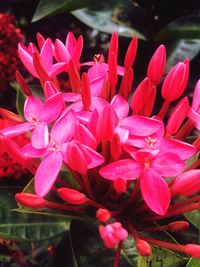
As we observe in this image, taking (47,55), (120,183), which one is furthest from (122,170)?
(47,55)

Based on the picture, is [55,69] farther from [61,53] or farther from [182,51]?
[182,51]

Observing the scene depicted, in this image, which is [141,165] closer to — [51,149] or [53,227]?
[51,149]

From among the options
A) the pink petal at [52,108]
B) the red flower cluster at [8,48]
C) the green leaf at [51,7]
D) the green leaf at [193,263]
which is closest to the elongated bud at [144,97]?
the pink petal at [52,108]

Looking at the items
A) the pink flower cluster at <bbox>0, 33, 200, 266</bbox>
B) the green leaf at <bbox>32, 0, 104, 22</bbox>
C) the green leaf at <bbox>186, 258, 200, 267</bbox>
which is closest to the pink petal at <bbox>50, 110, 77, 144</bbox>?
the pink flower cluster at <bbox>0, 33, 200, 266</bbox>

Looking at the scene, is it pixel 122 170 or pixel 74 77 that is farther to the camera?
pixel 74 77

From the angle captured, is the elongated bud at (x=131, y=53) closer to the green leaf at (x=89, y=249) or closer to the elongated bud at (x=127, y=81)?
the elongated bud at (x=127, y=81)

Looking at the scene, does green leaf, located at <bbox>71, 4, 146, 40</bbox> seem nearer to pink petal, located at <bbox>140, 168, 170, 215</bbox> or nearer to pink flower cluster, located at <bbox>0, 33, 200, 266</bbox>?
pink flower cluster, located at <bbox>0, 33, 200, 266</bbox>

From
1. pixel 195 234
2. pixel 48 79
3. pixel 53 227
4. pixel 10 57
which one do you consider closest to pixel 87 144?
pixel 48 79
